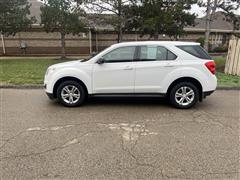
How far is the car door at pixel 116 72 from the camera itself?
5.71 meters

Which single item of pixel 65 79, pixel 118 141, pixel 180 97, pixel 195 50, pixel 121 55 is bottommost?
pixel 118 141

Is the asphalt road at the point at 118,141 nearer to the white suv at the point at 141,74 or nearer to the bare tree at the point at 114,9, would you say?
the white suv at the point at 141,74

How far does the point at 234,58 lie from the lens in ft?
34.8

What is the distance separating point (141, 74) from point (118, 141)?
7.53ft

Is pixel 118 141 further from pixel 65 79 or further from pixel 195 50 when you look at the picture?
pixel 195 50

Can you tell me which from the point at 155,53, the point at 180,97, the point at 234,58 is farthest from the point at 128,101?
the point at 234,58

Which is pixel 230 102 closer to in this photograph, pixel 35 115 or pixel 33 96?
pixel 35 115

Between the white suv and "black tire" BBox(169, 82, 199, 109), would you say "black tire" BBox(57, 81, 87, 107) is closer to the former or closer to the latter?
the white suv

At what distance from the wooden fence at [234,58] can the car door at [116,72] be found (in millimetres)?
6848

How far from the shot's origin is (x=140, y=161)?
3252 mm

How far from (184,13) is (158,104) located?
12.9 m

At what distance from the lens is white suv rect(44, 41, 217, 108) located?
5.70 meters

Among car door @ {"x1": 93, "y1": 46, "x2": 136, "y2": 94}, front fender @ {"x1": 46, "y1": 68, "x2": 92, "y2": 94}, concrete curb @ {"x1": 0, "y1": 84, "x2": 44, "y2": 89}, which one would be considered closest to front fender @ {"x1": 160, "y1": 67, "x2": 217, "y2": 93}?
car door @ {"x1": 93, "y1": 46, "x2": 136, "y2": 94}

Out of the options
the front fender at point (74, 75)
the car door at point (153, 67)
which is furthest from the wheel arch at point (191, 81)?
the front fender at point (74, 75)
